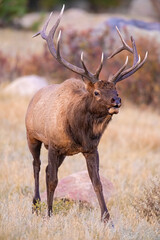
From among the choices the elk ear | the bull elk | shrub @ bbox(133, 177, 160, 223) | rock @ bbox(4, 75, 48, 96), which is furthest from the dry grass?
the elk ear

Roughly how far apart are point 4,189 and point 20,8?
23.9m

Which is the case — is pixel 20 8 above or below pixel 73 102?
below

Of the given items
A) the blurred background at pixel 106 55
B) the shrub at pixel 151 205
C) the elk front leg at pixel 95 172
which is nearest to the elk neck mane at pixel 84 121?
the elk front leg at pixel 95 172

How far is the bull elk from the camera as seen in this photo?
5.58 meters

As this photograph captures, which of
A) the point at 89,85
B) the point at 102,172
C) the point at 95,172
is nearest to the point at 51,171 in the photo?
the point at 95,172

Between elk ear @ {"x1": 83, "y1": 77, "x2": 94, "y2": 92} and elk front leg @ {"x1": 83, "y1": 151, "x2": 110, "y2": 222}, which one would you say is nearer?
elk ear @ {"x1": 83, "y1": 77, "x2": 94, "y2": 92}

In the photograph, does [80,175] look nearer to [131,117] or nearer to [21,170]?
[21,170]

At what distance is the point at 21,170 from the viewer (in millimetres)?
8844

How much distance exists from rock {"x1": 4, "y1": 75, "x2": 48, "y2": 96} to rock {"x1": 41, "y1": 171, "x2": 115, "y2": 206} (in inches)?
328

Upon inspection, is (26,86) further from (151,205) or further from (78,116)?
(78,116)

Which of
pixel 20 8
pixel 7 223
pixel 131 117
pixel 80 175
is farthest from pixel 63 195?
pixel 20 8

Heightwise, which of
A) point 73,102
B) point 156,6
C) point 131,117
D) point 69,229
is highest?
point 73,102

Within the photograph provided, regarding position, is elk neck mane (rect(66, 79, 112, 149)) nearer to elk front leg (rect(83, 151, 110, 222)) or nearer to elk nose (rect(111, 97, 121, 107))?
elk front leg (rect(83, 151, 110, 222))

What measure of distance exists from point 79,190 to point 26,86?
9186 millimetres
